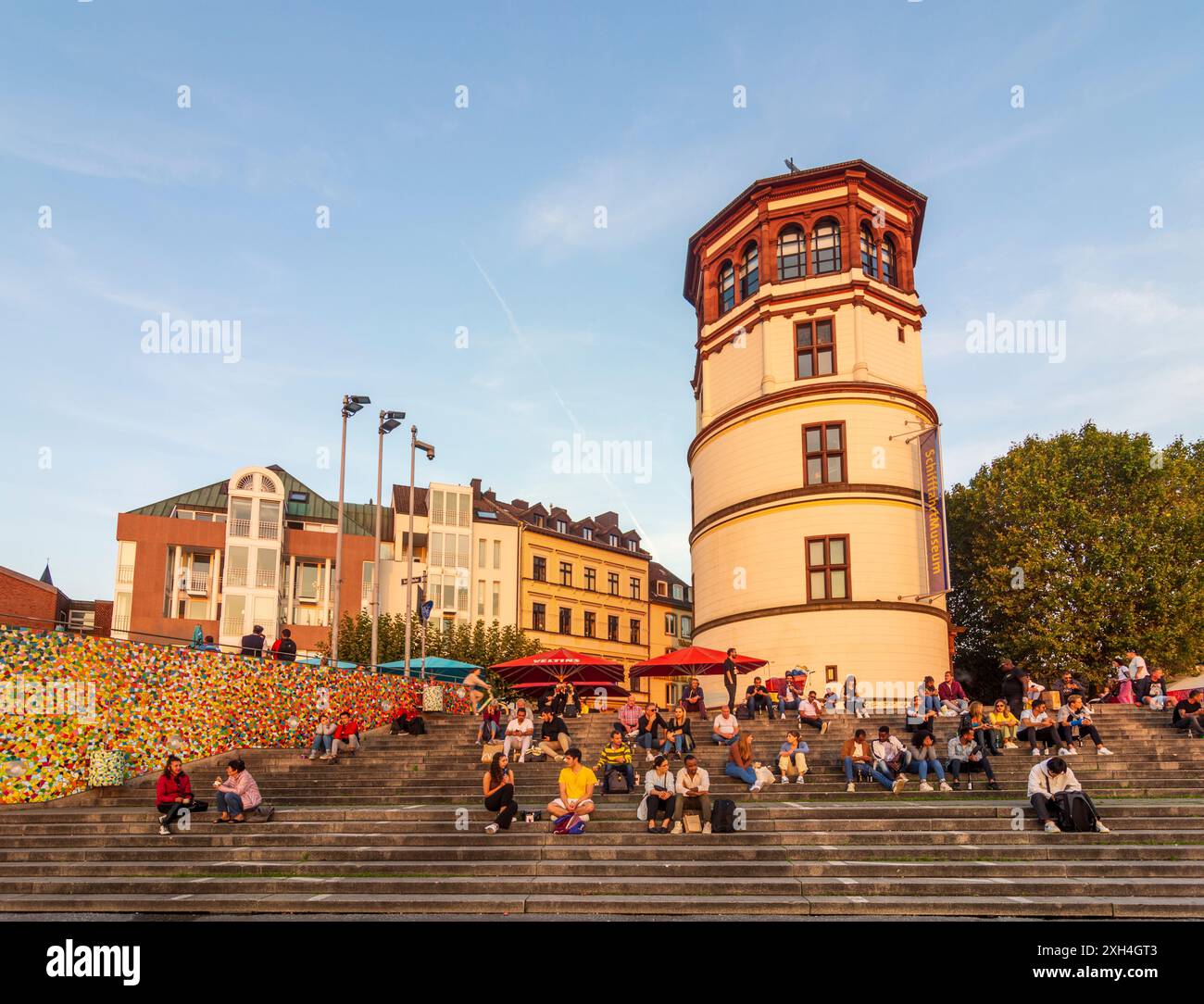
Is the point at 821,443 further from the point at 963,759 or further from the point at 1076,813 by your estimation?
the point at 1076,813

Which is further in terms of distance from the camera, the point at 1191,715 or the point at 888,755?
the point at 1191,715

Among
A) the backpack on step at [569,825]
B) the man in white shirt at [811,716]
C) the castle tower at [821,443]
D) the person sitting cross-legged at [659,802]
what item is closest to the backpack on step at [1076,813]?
the person sitting cross-legged at [659,802]

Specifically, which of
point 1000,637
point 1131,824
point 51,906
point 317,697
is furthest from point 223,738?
point 1000,637

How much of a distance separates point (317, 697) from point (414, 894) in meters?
14.4

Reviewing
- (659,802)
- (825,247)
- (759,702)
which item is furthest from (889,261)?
(659,802)

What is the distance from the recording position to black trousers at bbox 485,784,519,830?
51.1 feet

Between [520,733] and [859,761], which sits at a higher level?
[520,733]

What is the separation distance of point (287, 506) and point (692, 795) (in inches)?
2030

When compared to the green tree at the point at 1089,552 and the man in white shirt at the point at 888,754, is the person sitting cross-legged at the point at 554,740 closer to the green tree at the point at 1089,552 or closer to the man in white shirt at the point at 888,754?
the man in white shirt at the point at 888,754

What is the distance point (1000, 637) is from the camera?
43125mm

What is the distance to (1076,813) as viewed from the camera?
1433cm

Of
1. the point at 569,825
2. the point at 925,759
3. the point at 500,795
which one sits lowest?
the point at 569,825

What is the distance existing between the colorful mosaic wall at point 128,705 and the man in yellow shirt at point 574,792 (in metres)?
10.9

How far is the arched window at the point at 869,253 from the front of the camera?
3744 cm
